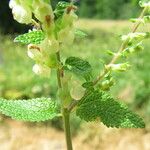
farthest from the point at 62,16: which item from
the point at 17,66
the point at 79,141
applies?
the point at 17,66

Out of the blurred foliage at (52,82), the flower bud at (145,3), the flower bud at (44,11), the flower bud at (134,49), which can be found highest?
the flower bud at (44,11)

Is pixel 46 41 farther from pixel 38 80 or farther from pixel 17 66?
pixel 17 66

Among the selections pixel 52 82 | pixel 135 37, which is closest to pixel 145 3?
pixel 135 37

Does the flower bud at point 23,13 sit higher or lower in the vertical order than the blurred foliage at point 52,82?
higher

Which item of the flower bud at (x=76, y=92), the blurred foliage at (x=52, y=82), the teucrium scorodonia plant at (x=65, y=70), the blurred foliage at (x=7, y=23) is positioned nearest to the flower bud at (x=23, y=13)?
the teucrium scorodonia plant at (x=65, y=70)

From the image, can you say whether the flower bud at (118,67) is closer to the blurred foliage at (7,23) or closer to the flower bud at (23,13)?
the flower bud at (23,13)

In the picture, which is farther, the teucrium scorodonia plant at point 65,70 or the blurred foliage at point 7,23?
the blurred foliage at point 7,23

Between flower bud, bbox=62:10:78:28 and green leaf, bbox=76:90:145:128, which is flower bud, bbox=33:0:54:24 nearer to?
flower bud, bbox=62:10:78:28

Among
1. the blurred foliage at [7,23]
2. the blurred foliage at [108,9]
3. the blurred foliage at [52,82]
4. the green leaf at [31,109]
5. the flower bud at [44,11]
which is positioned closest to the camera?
the flower bud at [44,11]

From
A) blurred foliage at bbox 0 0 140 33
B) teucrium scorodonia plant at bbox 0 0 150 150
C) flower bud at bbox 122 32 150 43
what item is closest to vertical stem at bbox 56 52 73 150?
teucrium scorodonia plant at bbox 0 0 150 150
